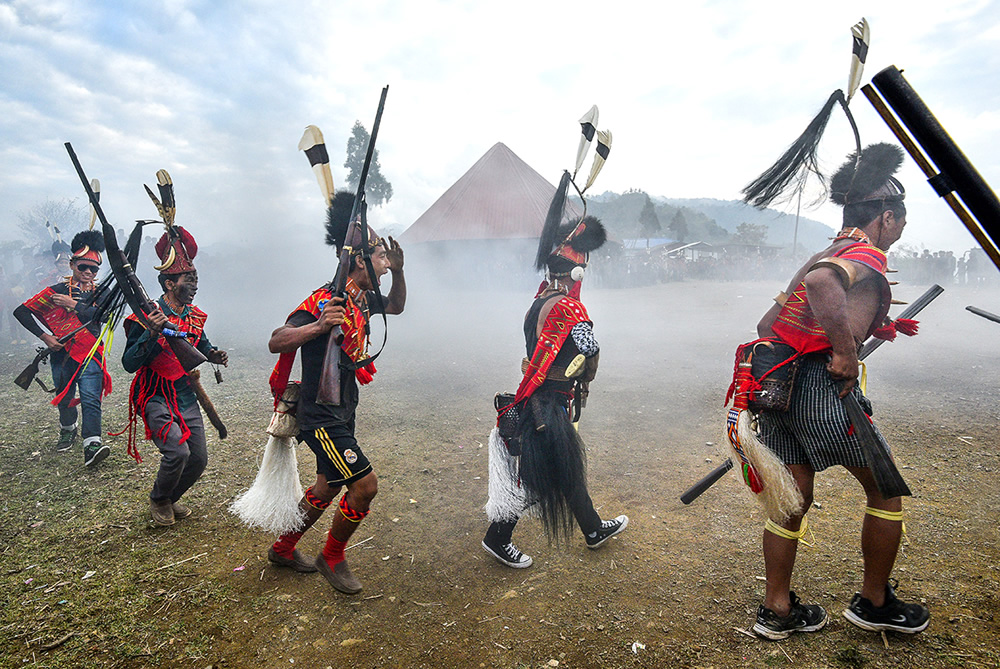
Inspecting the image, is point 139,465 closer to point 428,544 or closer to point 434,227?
point 428,544

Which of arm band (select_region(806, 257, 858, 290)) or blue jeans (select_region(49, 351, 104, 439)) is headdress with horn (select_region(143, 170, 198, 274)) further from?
arm band (select_region(806, 257, 858, 290))

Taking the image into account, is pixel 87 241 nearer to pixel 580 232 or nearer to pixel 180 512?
pixel 180 512

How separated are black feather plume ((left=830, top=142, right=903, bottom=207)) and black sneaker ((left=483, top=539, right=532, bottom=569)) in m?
2.74

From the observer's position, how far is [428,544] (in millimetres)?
3672

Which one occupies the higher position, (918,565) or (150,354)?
(150,354)

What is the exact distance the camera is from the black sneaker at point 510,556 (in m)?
3.32

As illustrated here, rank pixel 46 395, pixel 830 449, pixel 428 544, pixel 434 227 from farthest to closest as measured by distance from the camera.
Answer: pixel 434 227
pixel 46 395
pixel 428 544
pixel 830 449

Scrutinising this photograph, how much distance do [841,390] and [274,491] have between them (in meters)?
3.24

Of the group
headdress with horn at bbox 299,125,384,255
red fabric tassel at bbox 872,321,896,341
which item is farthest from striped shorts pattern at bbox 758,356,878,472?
headdress with horn at bbox 299,125,384,255

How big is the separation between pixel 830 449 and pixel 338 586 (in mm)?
2731

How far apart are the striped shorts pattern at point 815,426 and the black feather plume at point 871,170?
87cm

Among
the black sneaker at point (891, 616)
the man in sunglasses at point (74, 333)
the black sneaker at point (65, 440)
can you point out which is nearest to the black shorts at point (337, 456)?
the black sneaker at point (891, 616)

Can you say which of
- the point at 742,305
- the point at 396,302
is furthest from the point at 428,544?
the point at 742,305

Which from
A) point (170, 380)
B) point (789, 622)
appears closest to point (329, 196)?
point (170, 380)
